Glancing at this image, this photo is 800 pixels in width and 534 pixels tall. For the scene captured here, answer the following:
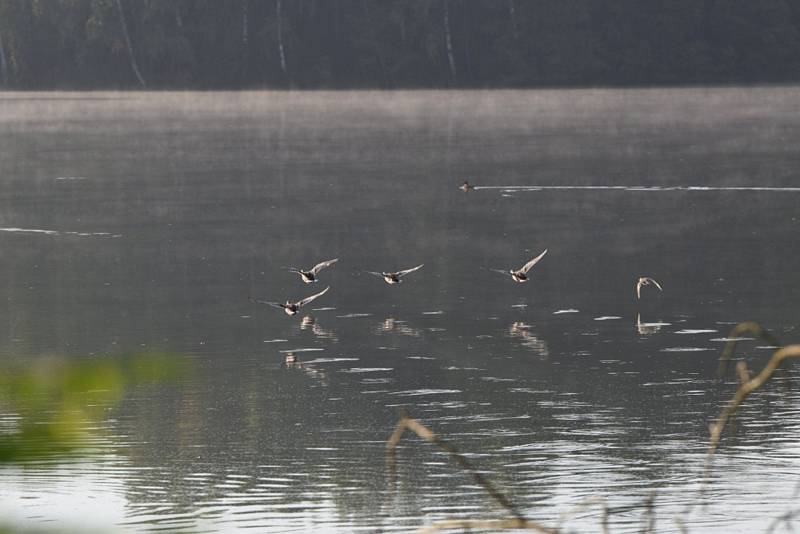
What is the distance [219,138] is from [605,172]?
22155 mm

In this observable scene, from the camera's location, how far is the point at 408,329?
17859 millimetres

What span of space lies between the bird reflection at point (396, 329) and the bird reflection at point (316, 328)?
1.62ft

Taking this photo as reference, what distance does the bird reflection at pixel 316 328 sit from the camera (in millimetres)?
17594

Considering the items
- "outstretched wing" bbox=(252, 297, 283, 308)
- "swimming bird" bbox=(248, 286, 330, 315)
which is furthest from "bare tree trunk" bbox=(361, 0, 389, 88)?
"swimming bird" bbox=(248, 286, 330, 315)

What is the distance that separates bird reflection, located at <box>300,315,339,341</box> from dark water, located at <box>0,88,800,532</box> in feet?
0.21

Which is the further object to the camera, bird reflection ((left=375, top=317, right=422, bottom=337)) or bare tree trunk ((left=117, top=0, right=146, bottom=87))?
bare tree trunk ((left=117, top=0, right=146, bottom=87))

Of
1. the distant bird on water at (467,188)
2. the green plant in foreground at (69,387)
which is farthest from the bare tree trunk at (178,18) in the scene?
the green plant in foreground at (69,387)

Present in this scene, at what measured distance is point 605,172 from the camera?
4100 cm

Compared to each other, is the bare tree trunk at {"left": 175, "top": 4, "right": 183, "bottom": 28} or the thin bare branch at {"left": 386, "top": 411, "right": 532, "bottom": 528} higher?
the bare tree trunk at {"left": 175, "top": 4, "right": 183, "bottom": 28}

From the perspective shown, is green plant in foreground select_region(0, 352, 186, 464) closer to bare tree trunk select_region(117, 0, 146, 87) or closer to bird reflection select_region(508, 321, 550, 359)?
bird reflection select_region(508, 321, 550, 359)

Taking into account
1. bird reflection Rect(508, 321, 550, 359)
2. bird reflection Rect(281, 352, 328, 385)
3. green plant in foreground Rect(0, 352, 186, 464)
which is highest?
green plant in foreground Rect(0, 352, 186, 464)

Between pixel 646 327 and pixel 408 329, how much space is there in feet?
7.93

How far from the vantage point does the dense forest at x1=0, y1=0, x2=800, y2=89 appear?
110438mm

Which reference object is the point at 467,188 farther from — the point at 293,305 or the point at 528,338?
the point at 528,338
